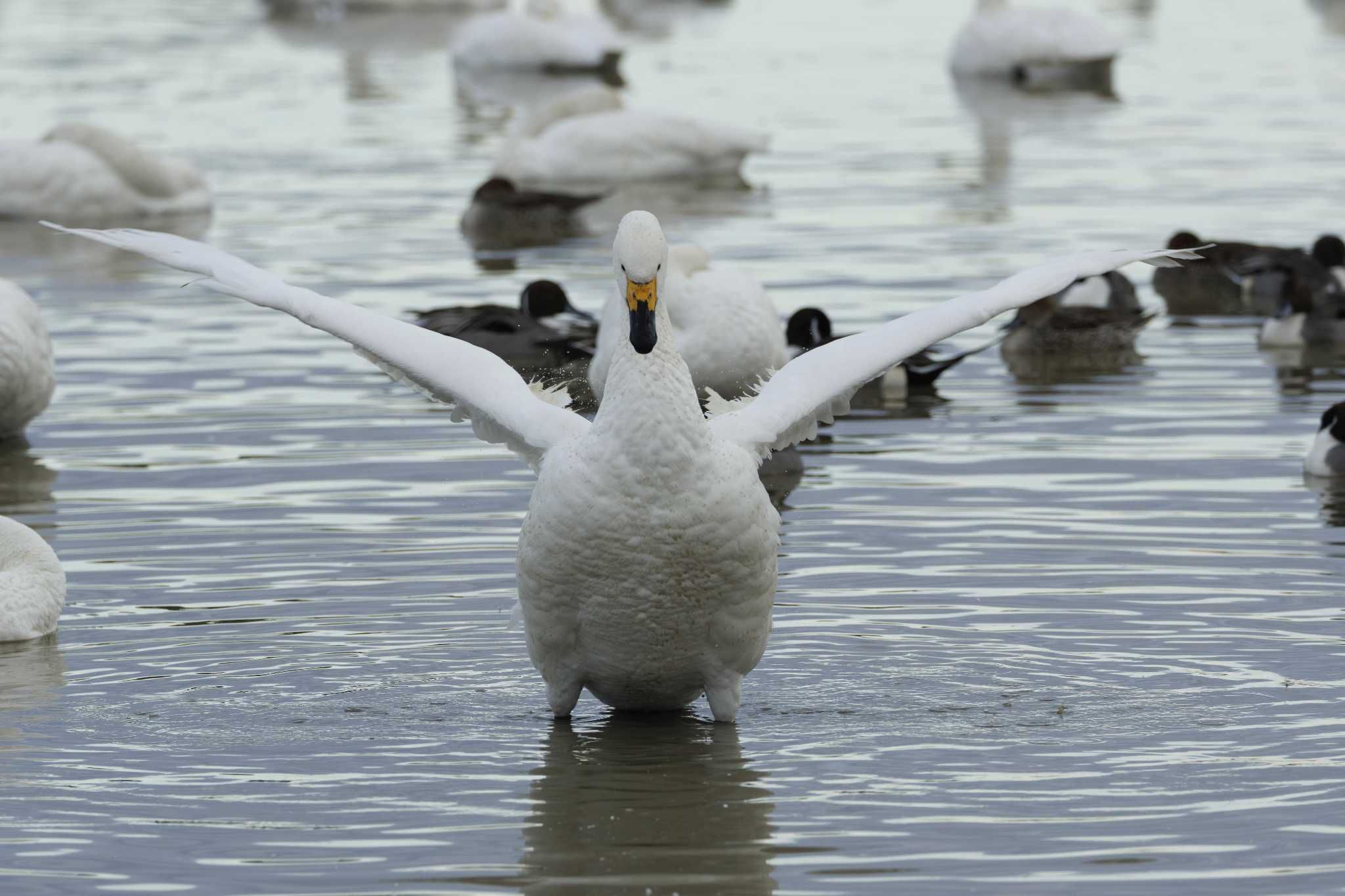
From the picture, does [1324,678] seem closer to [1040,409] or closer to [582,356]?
[1040,409]

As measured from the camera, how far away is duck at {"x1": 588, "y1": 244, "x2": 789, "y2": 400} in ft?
44.1

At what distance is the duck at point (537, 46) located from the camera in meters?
33.7

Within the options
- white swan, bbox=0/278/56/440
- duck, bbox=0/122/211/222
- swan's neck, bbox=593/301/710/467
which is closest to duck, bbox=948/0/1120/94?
duck, bbox=0/122/211/222

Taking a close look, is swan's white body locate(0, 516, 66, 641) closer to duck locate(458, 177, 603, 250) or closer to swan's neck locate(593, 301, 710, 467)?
swan's neck locate(593, 301, 710, 467)

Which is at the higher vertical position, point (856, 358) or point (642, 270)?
point (642, 270)

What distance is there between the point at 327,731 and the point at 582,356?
23.4 ft

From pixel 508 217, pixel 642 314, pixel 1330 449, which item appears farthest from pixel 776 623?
pixel 508 217

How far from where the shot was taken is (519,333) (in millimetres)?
15234

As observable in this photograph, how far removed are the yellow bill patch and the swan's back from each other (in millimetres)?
23887

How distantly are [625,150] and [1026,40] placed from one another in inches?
370

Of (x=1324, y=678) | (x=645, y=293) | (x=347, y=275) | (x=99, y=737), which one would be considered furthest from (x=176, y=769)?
(x=347, y=275)

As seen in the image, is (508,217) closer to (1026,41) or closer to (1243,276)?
(1243,276)

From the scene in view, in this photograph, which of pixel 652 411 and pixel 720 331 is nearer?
pixel 652 411

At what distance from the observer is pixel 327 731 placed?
27.0ft
